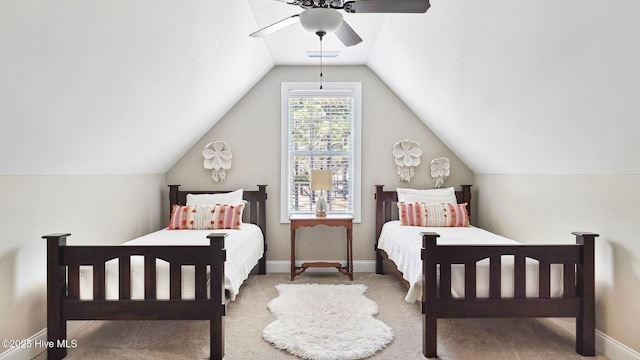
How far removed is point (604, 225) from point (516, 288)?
2.32ft

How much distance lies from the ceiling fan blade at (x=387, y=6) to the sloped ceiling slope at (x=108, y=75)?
1.02 metres

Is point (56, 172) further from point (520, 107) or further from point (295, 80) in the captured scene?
point (520, 107)

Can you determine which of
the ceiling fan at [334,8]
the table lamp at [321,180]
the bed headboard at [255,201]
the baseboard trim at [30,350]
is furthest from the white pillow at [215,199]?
the ceiling fan at [334,8]

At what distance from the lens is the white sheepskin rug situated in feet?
7.96

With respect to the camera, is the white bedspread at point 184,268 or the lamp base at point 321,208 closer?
the white bedspread at point 184,268

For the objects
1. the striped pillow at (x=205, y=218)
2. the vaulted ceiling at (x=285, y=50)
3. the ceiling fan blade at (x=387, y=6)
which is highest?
the ceiling fan blade at (x=387, y=6)

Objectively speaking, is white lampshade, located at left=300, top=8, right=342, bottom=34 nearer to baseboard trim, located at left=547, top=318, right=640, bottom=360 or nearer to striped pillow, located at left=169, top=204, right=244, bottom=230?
striped pillow, located at left=169, top=204, right=244, bottom=230

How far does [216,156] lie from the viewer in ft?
14.5

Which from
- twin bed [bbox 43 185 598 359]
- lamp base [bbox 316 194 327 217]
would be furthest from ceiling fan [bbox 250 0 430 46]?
lamp base [bbox 316 194 327 217]

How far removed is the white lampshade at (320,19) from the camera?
80.0 inches

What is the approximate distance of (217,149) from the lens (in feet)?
14.5

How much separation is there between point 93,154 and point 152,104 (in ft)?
1.85

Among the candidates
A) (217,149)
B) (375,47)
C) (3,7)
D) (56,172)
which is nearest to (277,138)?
(217,149)

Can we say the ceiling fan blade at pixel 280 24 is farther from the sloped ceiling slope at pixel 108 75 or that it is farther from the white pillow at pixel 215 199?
the white pillow at pixel 215 199
